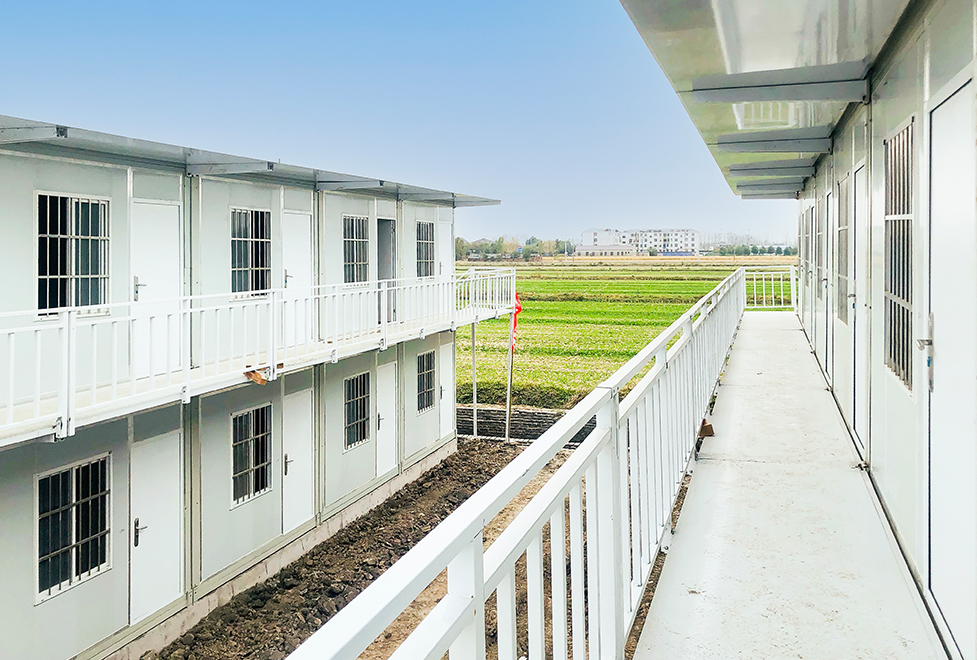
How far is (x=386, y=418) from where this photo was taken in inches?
591

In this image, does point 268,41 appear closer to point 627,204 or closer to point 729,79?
point 627,204

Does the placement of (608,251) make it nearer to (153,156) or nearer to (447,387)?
(447,387)

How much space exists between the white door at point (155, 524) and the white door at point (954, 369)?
8.26 meters

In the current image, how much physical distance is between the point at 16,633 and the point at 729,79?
8.11m

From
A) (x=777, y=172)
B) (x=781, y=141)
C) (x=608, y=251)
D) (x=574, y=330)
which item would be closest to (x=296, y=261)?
(x=777, y=172)

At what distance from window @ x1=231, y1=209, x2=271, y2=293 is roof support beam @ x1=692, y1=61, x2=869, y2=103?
296 inches

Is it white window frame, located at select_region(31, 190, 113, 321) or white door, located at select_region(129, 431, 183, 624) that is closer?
white window frame, located at select_region(31, 190, 113, 321)

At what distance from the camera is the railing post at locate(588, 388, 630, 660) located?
1984mm

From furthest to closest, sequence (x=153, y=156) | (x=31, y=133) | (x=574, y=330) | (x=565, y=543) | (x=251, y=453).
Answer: (x=574, y=330) < (x=251, y=453) < (x=153, y=156) < (x=31, y=133) < (x=565, y=543)

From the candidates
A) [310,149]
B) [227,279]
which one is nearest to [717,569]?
[227,279]

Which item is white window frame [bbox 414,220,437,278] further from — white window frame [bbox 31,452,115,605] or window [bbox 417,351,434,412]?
white window frame [bbox 31,452,115,605]

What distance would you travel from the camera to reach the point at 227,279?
10.1 m

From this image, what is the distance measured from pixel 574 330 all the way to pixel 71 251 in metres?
43.1

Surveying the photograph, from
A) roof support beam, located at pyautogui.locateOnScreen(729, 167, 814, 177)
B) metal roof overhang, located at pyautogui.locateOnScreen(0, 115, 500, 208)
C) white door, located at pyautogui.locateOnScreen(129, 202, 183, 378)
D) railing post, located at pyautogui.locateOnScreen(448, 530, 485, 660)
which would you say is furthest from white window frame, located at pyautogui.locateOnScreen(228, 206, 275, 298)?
railing post, located at pyautogui.locateOnScreen(448, 530, 485, 660)
